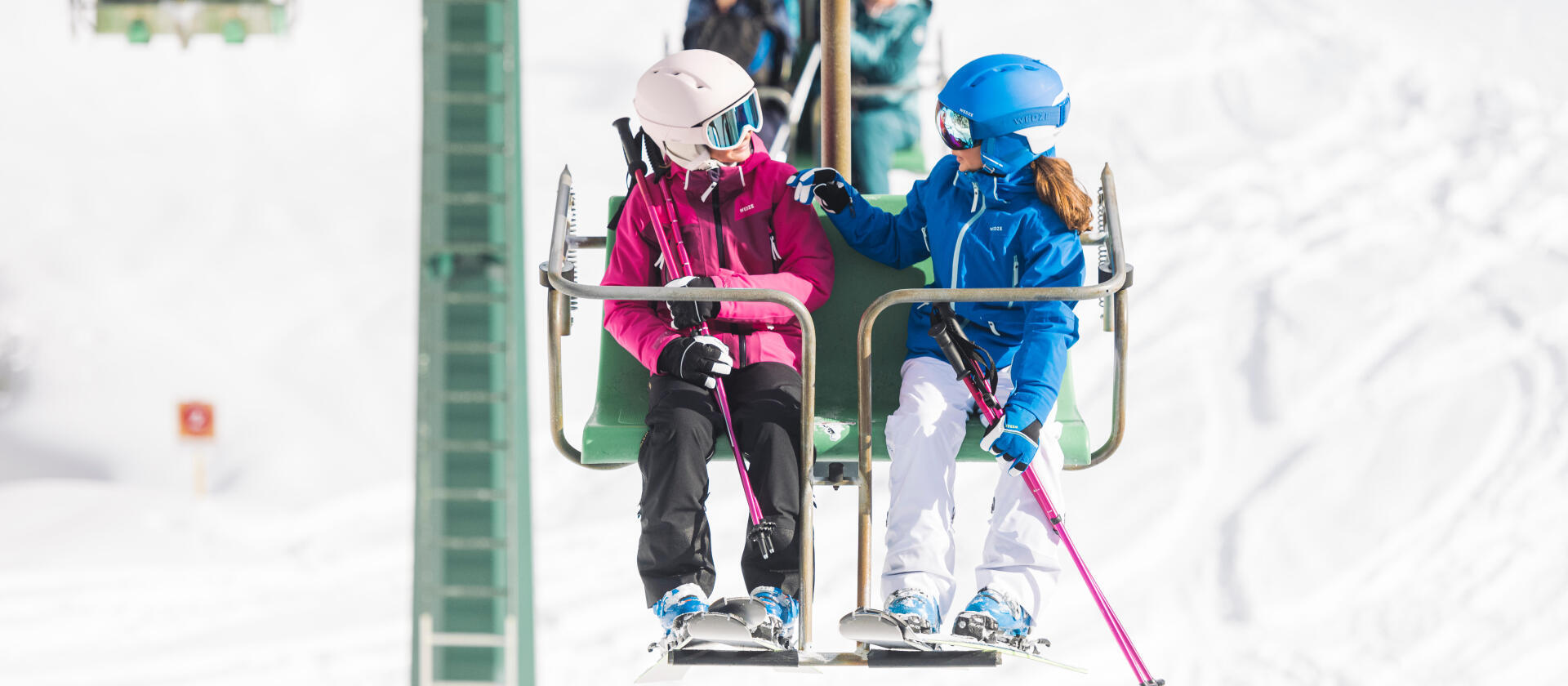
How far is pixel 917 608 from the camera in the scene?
375 centimetres

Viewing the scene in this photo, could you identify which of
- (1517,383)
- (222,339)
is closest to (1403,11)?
(1517,383)

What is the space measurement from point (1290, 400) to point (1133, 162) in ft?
19.0

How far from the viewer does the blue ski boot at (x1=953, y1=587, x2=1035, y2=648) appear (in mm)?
3703

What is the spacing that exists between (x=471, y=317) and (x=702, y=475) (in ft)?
7.53

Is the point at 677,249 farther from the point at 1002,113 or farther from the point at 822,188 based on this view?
the point at 1002,113

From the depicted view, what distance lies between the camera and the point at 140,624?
992 centimetres

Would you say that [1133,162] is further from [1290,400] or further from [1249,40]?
[1290,400]

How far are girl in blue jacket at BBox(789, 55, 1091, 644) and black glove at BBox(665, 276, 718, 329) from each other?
0.36 metres

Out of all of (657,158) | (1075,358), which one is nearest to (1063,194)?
(657,158)

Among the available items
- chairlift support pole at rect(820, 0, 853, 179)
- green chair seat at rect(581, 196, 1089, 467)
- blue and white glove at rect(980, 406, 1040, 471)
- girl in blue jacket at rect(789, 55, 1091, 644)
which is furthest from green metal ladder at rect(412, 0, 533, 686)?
chairlift support pole at rect(820, 0, 853, 179)

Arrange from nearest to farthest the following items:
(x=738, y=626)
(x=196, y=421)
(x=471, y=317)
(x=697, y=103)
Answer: (x=471, y=317)
(x=738, y=626)
(x=697, y=103)
(x=196, y=421)

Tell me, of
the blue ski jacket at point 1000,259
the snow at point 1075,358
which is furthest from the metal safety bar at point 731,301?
the snow at point 1075,358

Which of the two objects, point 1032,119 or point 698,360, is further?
point 1032,119

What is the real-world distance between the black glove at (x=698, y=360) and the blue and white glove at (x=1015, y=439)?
0.61 metres
